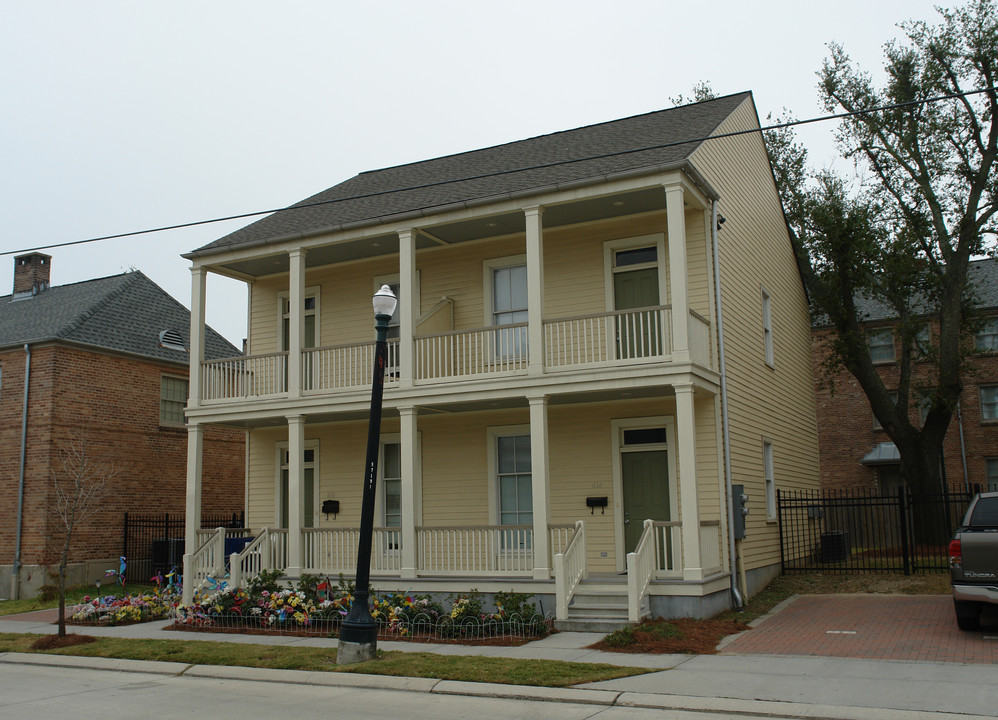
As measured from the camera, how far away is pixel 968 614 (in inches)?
443

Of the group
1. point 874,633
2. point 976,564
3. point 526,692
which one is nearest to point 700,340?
point 874,633

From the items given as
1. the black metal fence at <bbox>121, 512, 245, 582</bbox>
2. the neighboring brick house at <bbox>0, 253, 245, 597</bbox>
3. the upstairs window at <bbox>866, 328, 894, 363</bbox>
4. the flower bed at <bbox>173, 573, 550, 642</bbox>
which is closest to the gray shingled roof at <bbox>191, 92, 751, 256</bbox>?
the neighboring brick house at <bbox>0, 253, 245, 597</bbox>

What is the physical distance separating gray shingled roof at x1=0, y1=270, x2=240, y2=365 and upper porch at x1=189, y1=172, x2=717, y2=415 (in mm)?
5605

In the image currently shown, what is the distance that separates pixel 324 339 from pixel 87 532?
7871mm

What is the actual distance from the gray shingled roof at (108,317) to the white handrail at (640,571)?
14946mm

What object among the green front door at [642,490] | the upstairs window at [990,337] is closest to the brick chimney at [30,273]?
the green front door at [642,490]

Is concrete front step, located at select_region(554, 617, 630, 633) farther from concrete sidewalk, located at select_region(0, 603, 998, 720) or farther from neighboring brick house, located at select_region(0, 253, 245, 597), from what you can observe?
neighboring brick house, located at select_region(0, 253, 245, 597)

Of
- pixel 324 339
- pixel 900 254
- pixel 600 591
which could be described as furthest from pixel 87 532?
pixel 900 254

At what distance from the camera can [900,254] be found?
75.9 feet

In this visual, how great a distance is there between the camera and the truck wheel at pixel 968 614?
1123 centimetres

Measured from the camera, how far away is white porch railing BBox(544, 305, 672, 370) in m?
13.5

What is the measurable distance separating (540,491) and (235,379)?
23.4 ft

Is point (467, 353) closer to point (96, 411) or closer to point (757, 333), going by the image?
point (757, 333)

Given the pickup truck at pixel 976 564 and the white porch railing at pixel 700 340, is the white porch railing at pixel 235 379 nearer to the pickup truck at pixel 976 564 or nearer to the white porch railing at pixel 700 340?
the white porch railing at pixel 700 340
